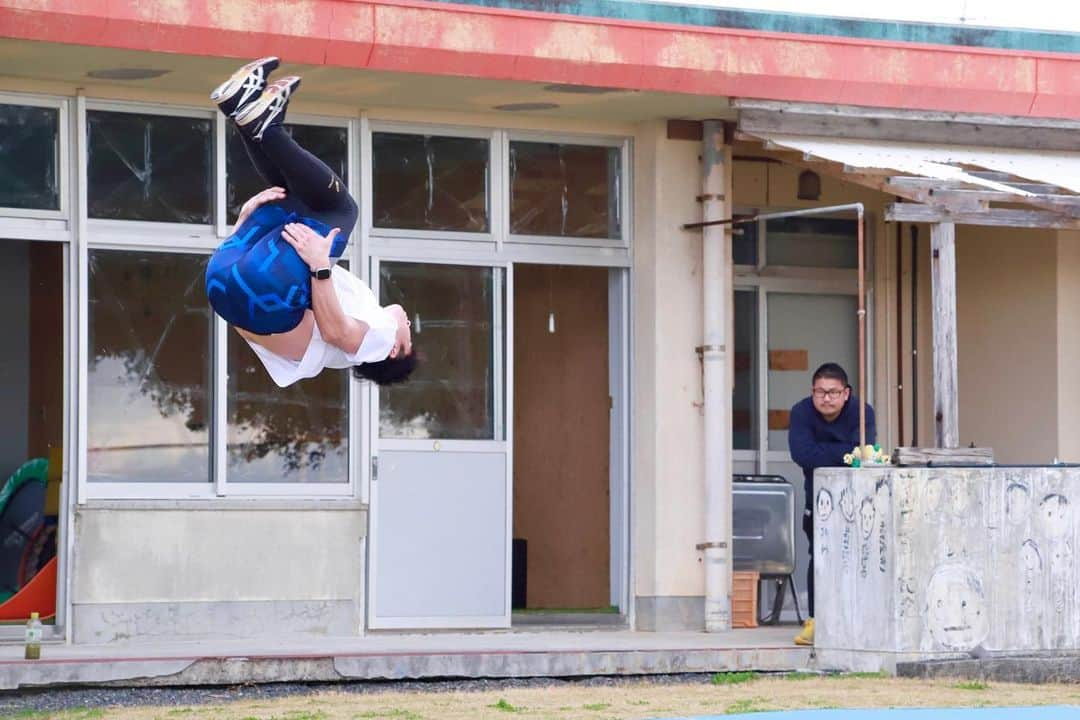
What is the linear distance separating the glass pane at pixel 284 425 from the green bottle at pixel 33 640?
1.86m

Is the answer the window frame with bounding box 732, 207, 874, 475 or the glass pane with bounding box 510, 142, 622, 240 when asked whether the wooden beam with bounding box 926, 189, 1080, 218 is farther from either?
the window frame with bounding box 732, 207, 874, 475

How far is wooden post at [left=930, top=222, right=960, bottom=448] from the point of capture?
537 inches

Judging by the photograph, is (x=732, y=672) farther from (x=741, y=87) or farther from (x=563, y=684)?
(x=741, y=87)

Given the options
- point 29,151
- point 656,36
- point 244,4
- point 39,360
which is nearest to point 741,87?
point 656,36

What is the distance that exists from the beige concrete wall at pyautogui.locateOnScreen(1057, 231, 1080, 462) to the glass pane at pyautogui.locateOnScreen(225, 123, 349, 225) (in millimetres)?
5299

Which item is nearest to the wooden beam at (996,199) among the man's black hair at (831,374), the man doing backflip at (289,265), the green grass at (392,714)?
the man's black hair at (831,374)

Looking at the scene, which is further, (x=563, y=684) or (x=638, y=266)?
(x=638, y=266)

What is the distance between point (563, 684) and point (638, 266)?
349 cm

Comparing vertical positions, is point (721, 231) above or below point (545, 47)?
below

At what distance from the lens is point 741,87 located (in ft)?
45.0

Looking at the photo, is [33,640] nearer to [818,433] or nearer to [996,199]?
[818,433]

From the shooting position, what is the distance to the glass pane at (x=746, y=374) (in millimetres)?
16344

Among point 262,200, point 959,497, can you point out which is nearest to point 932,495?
point 959,497

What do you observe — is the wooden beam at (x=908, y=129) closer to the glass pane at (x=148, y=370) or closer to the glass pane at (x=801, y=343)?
the glass pane at (x=801, y=343)
